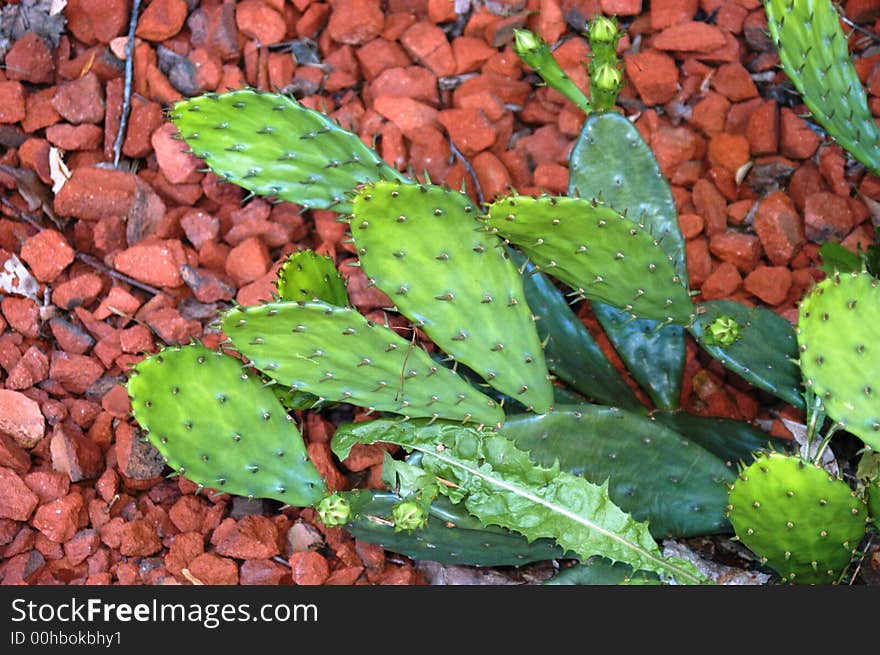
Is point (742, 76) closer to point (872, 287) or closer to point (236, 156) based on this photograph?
point (872, 287)

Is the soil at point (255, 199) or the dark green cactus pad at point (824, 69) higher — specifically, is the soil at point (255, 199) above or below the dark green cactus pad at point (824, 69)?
below

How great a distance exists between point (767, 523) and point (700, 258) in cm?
77

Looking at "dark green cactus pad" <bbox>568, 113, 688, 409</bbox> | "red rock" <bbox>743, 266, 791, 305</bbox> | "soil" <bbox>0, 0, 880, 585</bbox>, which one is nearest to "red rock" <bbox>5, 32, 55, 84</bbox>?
"soil" <bbox>0, 0, 880, 585</bbox>

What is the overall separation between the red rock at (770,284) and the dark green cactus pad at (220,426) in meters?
0.97

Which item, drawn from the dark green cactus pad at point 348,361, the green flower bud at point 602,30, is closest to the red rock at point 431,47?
the green flower bud at point 602,30

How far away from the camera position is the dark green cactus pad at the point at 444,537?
1773mm

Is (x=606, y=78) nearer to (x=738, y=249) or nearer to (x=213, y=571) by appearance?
(x=738, y=249)

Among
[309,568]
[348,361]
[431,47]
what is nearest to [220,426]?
[348,361]

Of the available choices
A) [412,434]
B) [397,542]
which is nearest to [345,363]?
[412,434]

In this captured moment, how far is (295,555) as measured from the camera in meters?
1.94

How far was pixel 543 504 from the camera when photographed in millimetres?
1710

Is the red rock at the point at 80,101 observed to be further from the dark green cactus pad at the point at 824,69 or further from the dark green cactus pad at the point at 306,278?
the dark green cactus pad at the point at 824,69

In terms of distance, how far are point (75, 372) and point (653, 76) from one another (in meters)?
1.33

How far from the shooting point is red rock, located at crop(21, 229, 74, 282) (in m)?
2.24
